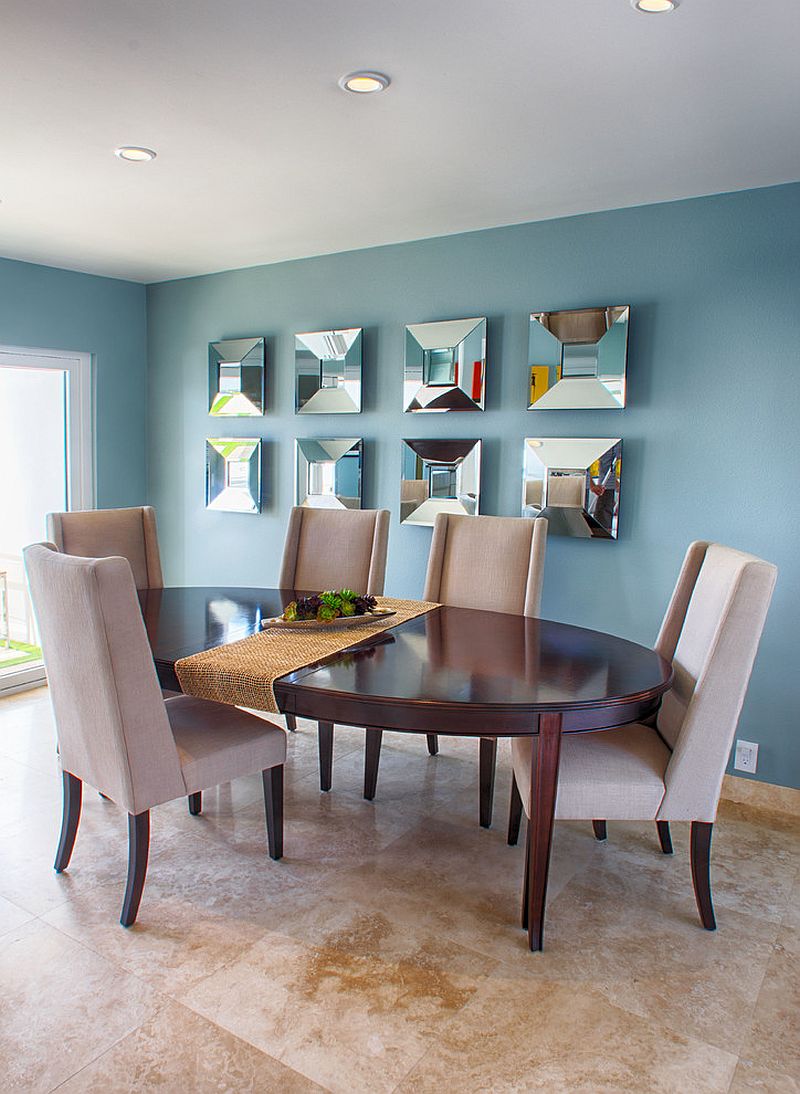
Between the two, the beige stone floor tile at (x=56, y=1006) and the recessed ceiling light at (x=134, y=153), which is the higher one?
the recessed ceiling light at (x=134, y=153)

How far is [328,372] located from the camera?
426 cm

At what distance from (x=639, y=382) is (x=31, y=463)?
3.42 meters

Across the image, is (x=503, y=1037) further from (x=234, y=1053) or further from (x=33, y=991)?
(x=33, y=991)

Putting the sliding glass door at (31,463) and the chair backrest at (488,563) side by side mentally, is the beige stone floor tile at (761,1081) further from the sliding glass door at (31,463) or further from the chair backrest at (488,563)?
the sliding glass door at (31,463)

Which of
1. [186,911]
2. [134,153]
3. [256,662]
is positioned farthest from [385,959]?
[134,153]

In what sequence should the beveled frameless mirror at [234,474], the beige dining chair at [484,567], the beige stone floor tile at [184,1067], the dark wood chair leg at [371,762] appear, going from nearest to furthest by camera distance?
the beige stone floor tile at [184,1067] < the dark wood chair leg at [371,762] < the beige dining chair at [484,567] < the beveled frameless mirror at [234,474]

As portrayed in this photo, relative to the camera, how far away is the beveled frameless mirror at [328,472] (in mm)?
4219

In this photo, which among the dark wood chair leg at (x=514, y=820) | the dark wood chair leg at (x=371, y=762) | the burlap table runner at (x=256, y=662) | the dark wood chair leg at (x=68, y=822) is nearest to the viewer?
the burlap table runner at (x=256, y=662)

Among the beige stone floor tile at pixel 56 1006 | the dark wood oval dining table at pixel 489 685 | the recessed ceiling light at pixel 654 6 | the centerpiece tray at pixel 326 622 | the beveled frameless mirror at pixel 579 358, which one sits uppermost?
the recessed ceiling light at pixel 654 6

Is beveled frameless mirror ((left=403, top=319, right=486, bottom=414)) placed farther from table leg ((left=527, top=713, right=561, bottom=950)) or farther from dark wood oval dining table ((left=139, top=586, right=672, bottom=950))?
table leg ((left=527, top=713, right=561, bottom=950))

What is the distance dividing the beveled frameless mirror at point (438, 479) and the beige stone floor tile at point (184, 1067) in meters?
2.47

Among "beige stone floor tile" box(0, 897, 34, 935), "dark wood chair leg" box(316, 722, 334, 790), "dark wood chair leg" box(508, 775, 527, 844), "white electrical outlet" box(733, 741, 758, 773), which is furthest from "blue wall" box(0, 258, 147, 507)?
"white electrical outlet" box(733, 741, 758, 773)

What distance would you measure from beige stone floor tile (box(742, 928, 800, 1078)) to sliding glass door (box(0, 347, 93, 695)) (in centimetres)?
388

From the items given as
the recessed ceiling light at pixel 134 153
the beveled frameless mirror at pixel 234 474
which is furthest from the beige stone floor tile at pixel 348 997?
the beveled frameless mirror at pixel 234 474
